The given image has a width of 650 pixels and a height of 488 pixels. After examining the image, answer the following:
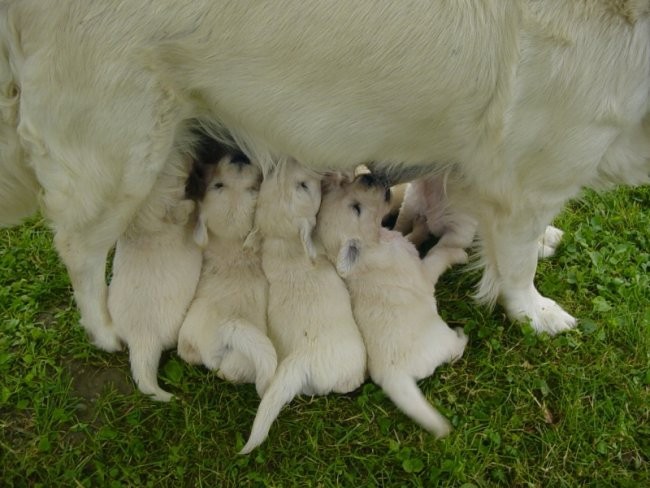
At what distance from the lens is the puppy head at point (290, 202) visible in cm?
259

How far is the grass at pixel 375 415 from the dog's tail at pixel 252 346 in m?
0.26

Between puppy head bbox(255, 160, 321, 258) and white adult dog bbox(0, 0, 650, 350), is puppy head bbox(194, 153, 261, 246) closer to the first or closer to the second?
puppy head bbox(255, 160, 321, 258)

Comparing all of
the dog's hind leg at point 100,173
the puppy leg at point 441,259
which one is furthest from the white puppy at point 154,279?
the puppy leg at point 441,259

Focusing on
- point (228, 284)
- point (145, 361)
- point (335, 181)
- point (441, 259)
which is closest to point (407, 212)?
point (441, 259)

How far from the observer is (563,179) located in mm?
2316

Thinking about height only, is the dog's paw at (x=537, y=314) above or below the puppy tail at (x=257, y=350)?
above

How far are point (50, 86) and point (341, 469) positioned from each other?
1.65 meters

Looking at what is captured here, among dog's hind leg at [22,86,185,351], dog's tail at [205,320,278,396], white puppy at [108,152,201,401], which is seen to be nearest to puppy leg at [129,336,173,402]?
white puppy at [108,152,201,401]

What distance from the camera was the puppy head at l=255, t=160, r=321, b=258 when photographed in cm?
259

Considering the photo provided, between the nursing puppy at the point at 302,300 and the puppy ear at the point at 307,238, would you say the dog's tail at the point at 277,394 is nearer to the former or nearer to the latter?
the nursing puppy at the point at 302,300

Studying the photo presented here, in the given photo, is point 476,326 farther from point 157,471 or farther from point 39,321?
point 39,321

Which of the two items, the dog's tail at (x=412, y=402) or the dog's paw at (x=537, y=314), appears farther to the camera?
the dog's paw at (x=537, y=314)

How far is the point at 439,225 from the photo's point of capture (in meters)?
3.00

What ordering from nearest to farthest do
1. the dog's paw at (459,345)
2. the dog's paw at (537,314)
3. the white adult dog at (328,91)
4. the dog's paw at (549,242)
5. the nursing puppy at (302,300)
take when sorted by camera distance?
the white adult dog at (328,91) < the nursing puppy at (302,300) < the dog's paw at (459,345) < the dog's paw at (537,314) < the dog's paw at (549,242)
